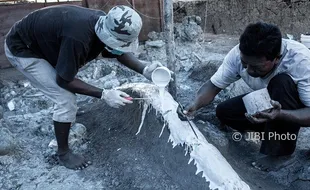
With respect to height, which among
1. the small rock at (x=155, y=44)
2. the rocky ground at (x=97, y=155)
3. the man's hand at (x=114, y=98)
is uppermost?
the man's hand at (x=114, y=98)

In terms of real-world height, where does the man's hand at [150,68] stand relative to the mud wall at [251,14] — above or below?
above

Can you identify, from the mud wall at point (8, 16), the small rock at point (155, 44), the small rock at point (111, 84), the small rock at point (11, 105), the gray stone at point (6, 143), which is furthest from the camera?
the small rock at point (155, 44)

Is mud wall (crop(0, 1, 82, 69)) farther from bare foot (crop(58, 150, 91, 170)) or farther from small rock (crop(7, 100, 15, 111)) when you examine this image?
bare foot (crop(58, 150, 91, 170))

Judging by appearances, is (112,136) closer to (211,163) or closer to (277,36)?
(211,163)

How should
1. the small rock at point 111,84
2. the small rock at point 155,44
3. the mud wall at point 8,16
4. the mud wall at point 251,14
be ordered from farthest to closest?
the mud wall at point 251,14 < the small rock at point 155,44 < the mud wall at point 8,16 < the small rock at point 111,84

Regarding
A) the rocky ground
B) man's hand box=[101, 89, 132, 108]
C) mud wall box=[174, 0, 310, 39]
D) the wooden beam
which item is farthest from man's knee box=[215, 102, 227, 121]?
mud wall box=[174, 0, 310, 39]

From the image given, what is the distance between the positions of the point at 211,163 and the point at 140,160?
2.54 ft

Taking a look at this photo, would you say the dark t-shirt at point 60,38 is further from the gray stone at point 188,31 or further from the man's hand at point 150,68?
the gray stone at point 188,31

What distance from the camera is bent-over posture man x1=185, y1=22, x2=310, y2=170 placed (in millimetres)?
2414

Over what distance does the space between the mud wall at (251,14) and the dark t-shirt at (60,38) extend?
16.8ft

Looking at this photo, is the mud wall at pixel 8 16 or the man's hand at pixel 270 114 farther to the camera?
the mud wall at pixel 8 16

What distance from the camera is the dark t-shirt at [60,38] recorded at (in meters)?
2.50

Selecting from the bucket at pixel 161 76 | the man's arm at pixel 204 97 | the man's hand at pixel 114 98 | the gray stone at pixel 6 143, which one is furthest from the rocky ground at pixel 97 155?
the man's hand at pixel 114 98

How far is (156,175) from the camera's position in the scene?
2.79m
